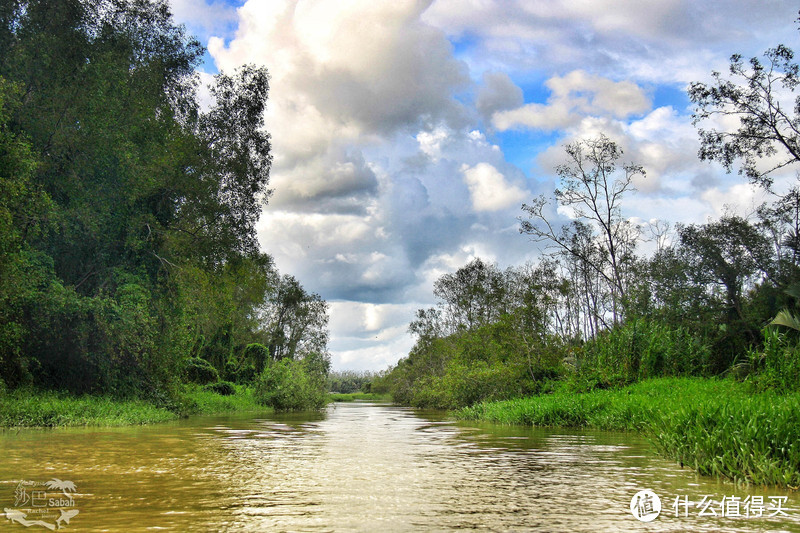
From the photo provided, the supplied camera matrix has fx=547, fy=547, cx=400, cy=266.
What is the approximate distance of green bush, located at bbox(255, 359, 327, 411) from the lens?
37.6 meters

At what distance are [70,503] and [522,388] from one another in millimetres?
23714

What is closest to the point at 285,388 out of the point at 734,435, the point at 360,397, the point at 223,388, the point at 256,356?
the point at 223,388

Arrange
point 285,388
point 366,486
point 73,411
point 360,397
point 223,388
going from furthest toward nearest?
point 360,397, point 223,388, point 285,388, point 73,411, point 366,486

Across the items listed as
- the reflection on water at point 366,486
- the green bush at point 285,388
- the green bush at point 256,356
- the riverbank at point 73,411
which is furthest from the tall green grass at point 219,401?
the reflection on water at point 366,486

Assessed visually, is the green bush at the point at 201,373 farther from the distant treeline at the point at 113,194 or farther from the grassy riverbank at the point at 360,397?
the grassy riverbank at the point at 360,397

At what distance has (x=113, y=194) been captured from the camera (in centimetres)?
2161

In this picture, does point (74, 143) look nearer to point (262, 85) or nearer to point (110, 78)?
point (110, 78)

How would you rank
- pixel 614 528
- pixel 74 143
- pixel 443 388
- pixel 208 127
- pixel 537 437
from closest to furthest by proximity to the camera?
pixel 614 528 < pixel 537 437 < pixel 74 143 < pixel 208 127 < pixel 443 388

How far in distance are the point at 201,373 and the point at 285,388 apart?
23.7 ft

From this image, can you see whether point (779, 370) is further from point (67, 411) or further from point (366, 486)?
point (67, 411)

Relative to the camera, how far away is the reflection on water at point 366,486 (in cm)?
534

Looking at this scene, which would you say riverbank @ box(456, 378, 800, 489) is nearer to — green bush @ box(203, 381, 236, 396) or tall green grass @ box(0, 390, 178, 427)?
tall green grass @ box(0, 390, 178, 427)

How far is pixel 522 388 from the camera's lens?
27344mm

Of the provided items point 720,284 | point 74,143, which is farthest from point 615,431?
point 720,284
